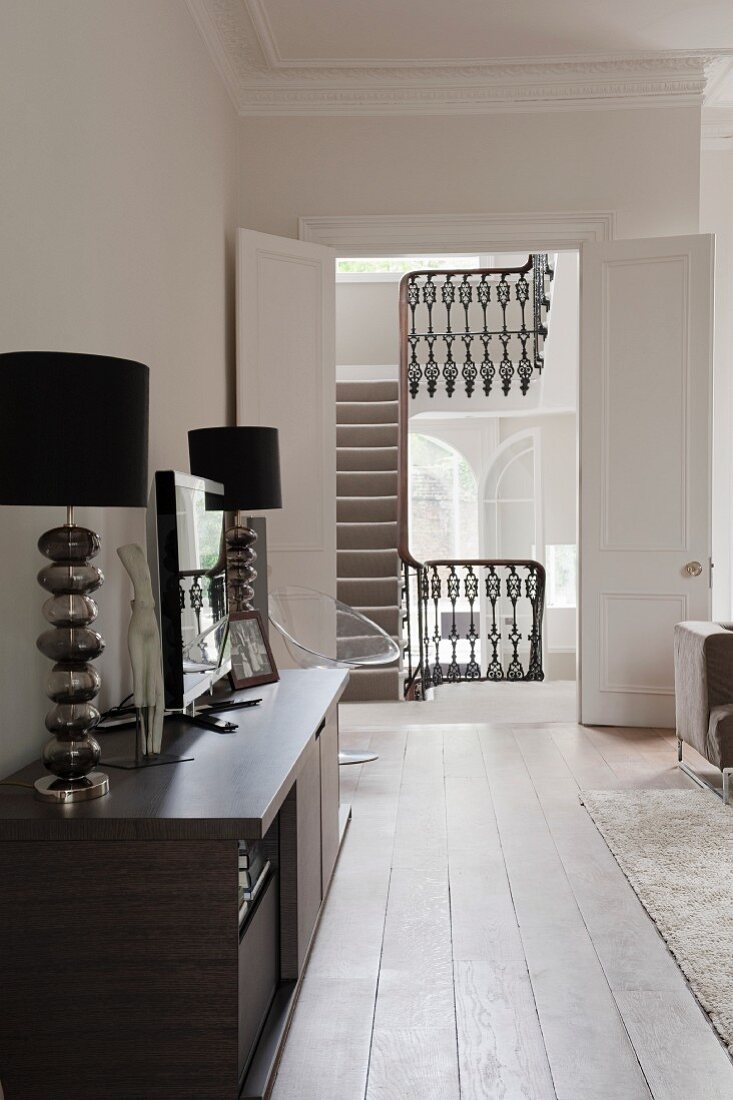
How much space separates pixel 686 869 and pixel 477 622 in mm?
7658

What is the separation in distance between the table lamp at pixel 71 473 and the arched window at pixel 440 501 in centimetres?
899

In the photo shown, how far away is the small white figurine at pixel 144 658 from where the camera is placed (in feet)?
7.79

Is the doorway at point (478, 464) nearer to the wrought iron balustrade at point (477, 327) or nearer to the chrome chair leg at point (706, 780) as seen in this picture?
the wrought iron balustrade at point (477, 327)

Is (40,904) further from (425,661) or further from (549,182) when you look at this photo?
(425,661)

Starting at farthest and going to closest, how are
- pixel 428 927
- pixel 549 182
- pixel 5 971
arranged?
pixel 549 182, pixel 428 927, pixel 5 971

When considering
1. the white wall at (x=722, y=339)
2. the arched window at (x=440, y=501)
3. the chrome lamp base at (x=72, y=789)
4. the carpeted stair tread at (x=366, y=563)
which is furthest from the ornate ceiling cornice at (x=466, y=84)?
the arched window at (x=440, y=501)

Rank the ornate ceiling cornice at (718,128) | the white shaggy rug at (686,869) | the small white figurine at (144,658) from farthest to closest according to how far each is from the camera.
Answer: the ornate ceiling cornice at (718,128), the white shaggy rug at (686,869), the small white figurine at (144,658)

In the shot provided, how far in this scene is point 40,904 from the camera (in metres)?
1.86

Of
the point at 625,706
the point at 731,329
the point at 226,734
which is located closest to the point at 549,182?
the point at 731,329

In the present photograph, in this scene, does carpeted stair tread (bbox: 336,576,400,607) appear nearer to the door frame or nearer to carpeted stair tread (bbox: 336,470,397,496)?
carpeted stair tread (bbox: 336,470,397,496)

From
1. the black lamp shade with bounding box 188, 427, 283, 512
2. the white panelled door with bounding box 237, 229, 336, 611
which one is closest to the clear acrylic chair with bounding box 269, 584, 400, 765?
the white panelled door with bounding box 237, 229, 336, 611

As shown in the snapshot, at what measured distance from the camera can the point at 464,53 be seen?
5.28 metres

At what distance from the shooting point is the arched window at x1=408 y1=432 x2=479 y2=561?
10992 mm

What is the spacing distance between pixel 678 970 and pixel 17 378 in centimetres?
216
